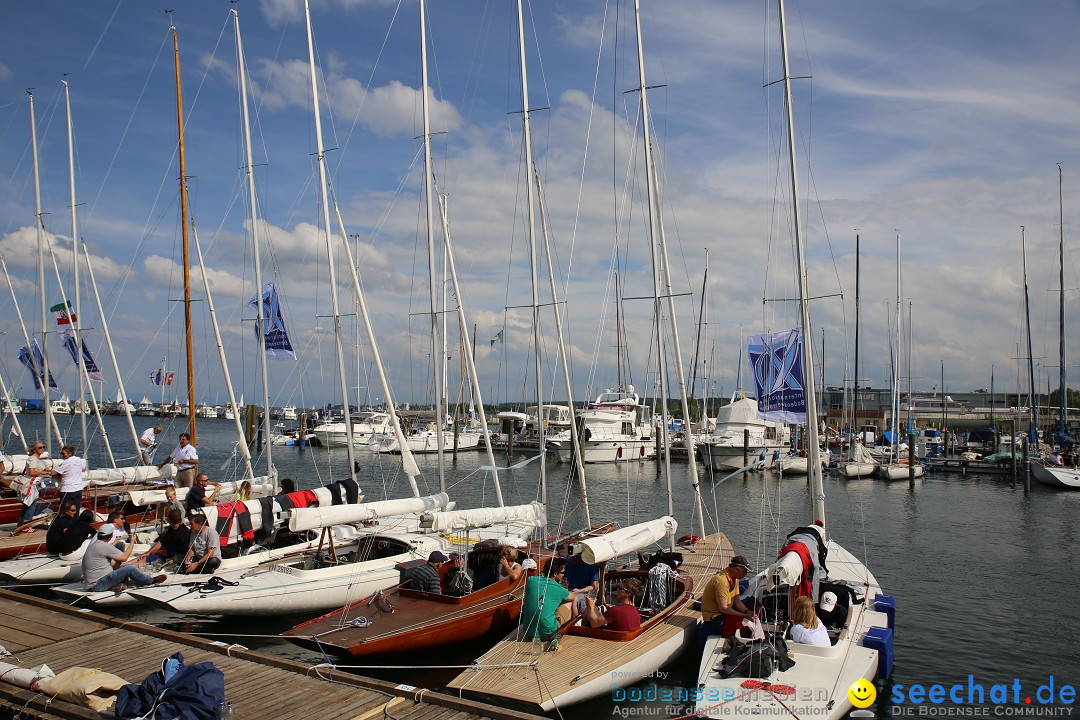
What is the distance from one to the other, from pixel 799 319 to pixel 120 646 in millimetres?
16667

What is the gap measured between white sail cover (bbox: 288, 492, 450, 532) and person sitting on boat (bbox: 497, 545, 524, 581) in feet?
13.6

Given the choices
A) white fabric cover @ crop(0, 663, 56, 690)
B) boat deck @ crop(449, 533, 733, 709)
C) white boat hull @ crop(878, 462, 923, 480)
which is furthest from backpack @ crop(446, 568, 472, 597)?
white boat hull @ crop(878, 462, 923, 480)

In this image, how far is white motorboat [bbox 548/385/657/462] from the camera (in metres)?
62.2

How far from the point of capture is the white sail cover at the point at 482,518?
1905 centimetres

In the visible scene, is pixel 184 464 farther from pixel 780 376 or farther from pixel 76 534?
pixel 780 376

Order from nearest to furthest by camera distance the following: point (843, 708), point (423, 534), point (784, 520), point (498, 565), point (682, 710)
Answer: point (843, 708)
point (682, 710)
point (498, 565)
point (423, 534)
point (784, 520)

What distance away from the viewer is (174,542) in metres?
17.6

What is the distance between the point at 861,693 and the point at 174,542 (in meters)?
14.8

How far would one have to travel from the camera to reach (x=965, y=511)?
39094 millimetres

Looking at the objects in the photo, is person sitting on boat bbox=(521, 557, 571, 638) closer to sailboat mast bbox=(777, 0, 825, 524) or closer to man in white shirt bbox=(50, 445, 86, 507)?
sailboat mast bbox=(777, 0, 825, 524)

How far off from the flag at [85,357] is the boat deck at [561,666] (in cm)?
2826

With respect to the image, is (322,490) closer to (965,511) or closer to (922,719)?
(922,719)

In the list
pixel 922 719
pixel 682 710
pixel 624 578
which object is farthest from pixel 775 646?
pixel 624 578

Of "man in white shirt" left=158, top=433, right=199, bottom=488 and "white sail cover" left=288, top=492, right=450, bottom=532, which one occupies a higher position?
"man in white shirt" left=158, top=433, right=199, bottom=488
